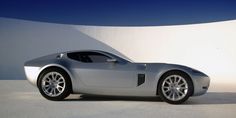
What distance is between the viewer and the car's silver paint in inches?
273

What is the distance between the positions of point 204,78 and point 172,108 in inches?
46.1

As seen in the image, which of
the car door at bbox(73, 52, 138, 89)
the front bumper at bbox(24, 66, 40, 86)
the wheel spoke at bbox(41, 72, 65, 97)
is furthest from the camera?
the front bumper at bbox(24, 66, 40, 86)

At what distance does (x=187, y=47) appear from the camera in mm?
19891

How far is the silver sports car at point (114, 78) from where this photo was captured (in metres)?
6.89

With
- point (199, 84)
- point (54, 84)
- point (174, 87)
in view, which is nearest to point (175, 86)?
point (174, 87)

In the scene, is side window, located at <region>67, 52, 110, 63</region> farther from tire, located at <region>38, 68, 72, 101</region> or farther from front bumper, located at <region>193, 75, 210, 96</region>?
front bumper, located at <region>193, 75, 210, 96</region>

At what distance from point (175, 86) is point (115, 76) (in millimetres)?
1150

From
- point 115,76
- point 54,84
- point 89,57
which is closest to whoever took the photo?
point 115,76

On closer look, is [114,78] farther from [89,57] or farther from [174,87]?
[174,87]

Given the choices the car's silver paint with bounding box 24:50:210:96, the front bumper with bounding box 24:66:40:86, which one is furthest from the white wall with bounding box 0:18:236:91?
the car's silver paint with bounding box 24:50:210:96

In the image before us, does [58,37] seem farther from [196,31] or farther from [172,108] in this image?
[172,108]

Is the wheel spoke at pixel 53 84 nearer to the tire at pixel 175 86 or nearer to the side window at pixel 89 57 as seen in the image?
the side window at pixel 89 57

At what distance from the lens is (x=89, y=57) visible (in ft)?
24.5

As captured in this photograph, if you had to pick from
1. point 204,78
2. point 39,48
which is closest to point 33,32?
point 39,48
